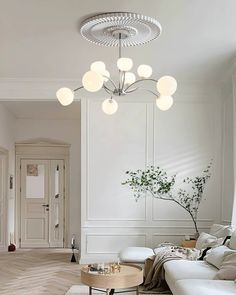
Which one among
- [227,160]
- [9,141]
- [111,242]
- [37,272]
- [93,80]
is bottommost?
[37,272]

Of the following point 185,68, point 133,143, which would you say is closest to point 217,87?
point 185,68

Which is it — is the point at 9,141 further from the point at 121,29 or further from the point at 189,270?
the point at 189,270

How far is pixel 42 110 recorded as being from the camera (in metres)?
8.73

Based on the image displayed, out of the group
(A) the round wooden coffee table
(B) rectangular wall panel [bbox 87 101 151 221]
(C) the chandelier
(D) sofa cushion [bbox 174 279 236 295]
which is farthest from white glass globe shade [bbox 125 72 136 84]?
(B) rectangular wall panel [bbox 87 101 151 221]

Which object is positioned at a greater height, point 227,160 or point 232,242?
point 227,160

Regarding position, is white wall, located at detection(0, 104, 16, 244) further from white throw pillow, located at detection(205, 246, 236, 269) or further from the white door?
white throw pillow, located at detection(205, 246, 236, 269)

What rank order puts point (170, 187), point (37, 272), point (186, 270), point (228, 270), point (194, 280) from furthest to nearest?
point (170, 187) < point (37, 272) < point (186, 270) < point (228, 270) < point (194, 280)

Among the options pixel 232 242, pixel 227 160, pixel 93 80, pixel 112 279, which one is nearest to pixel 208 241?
pixel 232 242

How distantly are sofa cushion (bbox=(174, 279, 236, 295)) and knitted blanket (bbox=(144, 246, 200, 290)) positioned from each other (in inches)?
50.6

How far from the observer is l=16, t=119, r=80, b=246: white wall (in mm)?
9469

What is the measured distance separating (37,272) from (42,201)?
10.5 feet

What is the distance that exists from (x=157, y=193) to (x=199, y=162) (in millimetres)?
901

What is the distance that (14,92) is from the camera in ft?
23.2

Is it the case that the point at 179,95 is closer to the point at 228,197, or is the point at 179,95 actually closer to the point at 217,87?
the point at 217,87
